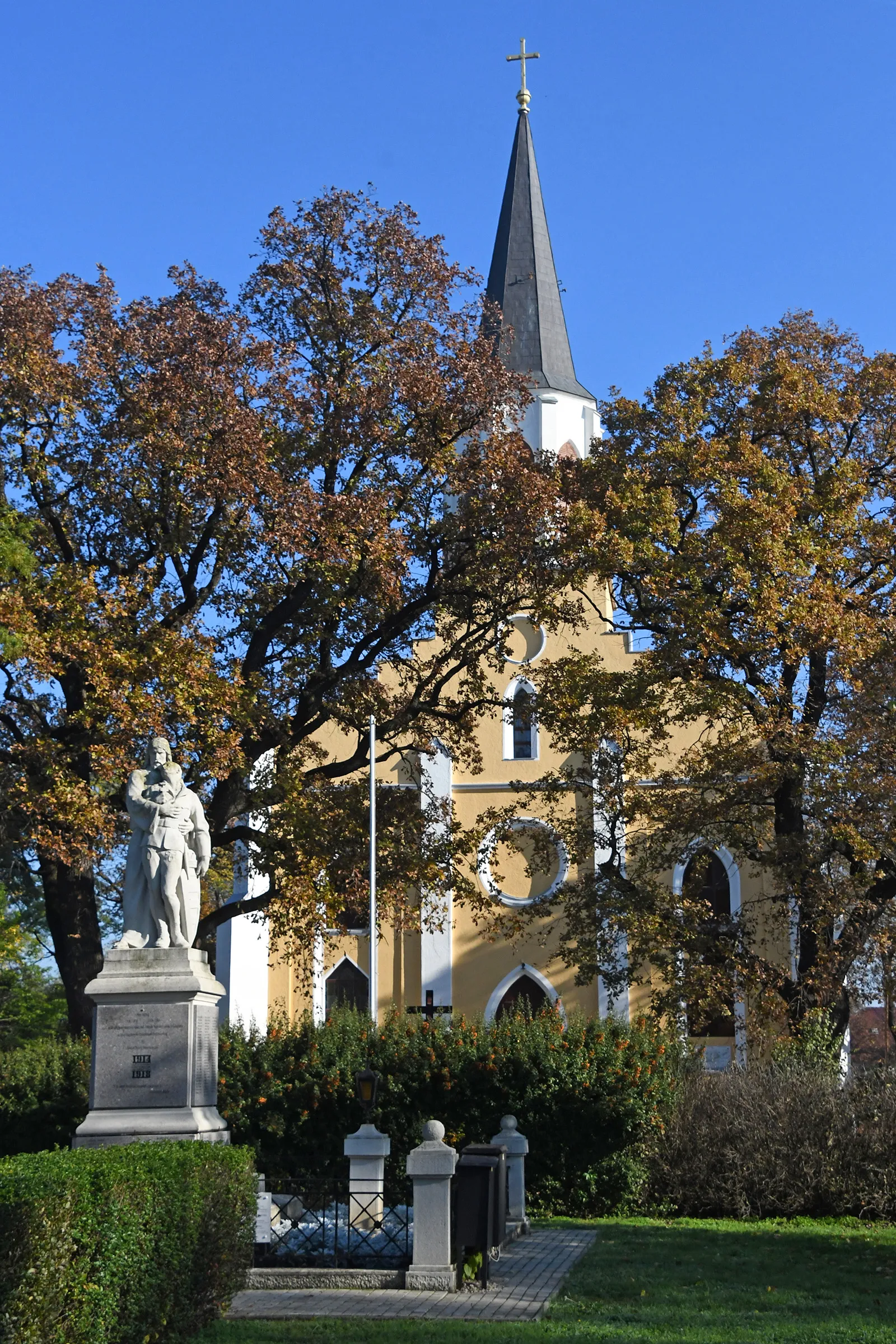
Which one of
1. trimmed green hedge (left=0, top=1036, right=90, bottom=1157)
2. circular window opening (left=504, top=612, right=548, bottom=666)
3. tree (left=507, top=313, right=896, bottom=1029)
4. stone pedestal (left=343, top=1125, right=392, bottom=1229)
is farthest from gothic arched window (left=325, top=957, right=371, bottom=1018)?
stone pedestal (left=343, top=1125, right=392, bottom=1229)

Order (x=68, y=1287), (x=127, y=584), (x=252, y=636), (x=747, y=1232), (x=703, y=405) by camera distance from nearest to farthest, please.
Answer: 1. (x=68, y=1287)
2. (x=747, y=1232)
3. (x=127, y=584)
4. (x=252, y=636)
5. (x=703, y=405)

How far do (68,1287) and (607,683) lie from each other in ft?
49.6

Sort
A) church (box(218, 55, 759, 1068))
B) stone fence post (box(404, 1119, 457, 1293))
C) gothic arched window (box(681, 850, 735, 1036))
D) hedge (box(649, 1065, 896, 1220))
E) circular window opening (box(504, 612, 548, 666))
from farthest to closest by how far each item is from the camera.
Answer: circular window opening (box(504, 612, 548, 666)) < church (box(218, 55, 759, 1068)) < gothic arched window (box(681, 850, 735, 1036)) < hedge (box(649, 1065, 896, 1220)) < stone fence post (box(404, 1119, 457, 1293))

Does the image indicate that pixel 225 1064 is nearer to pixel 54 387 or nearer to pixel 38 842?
Result: pixel 38 842

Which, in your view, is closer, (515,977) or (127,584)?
(127,584)

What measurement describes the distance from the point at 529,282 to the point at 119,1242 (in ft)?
124

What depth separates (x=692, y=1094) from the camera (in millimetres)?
17219

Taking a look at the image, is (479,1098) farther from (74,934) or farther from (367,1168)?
(74,934)

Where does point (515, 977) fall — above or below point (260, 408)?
below

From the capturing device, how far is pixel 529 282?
1667 inches

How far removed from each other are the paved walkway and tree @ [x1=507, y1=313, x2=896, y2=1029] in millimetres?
8925

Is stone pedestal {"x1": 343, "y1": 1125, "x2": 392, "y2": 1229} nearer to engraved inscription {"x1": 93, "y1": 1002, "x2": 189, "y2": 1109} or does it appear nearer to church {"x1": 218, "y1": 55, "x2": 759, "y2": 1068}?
engraved inscription {"x1": 93, "y1": 1002, "x2": 189, "y2": 1109}

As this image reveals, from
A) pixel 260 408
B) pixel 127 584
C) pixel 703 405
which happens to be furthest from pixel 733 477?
pixel 127 584

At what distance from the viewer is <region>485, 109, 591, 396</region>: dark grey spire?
41.9 m
